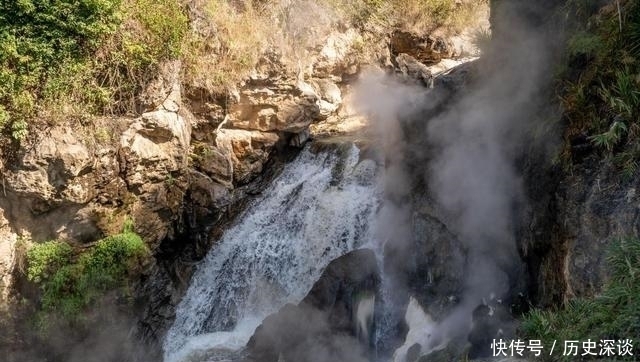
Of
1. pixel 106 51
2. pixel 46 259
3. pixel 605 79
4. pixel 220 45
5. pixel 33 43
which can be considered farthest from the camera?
pixel 220 45

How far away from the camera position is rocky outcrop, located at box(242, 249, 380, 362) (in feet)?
23.3

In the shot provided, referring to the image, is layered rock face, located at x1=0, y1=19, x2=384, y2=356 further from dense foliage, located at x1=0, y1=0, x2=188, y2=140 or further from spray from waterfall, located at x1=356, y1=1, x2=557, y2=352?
spray from waterfall, located at x1=356, y1=1, x2=557, y2=352

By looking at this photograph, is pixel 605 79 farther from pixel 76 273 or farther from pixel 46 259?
pixel 46 259

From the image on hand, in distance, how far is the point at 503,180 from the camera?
6.70 m

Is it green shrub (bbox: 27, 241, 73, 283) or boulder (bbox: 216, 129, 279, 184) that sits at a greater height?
boulder (bbox: 216, 129, 279, 184)

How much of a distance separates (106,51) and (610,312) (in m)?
7.81

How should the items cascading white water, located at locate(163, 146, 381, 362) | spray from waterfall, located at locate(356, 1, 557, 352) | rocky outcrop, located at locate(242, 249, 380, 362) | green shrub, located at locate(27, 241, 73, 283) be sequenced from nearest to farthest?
spray from waterfall, located at locate(356, 1, 557, 352), green shrub, located at locate(27, 241, 73, 283), rocky outcrop, located at locate(242, 249, 380, 362), cascading white water, located at locate(163, 146, 381, 362)

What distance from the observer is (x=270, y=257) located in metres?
8.93

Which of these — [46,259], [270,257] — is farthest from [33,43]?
[270,257]

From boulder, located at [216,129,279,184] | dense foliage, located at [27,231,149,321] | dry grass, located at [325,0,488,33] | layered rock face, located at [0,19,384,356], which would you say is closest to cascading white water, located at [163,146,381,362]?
layered rock face, located at [0,19,384,356]

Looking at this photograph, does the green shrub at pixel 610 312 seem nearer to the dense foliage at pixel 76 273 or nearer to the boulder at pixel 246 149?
the dense foliage at pixel 76 273

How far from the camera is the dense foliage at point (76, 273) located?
271 inches

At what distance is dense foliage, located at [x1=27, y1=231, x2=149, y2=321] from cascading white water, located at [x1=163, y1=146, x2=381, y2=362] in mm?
1678

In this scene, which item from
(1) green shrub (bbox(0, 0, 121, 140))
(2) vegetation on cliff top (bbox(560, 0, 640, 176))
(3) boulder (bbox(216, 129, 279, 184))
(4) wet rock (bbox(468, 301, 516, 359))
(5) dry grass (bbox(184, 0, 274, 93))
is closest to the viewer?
(2) vegetation on cliff top (bbox(560, 0, 640, 176))
